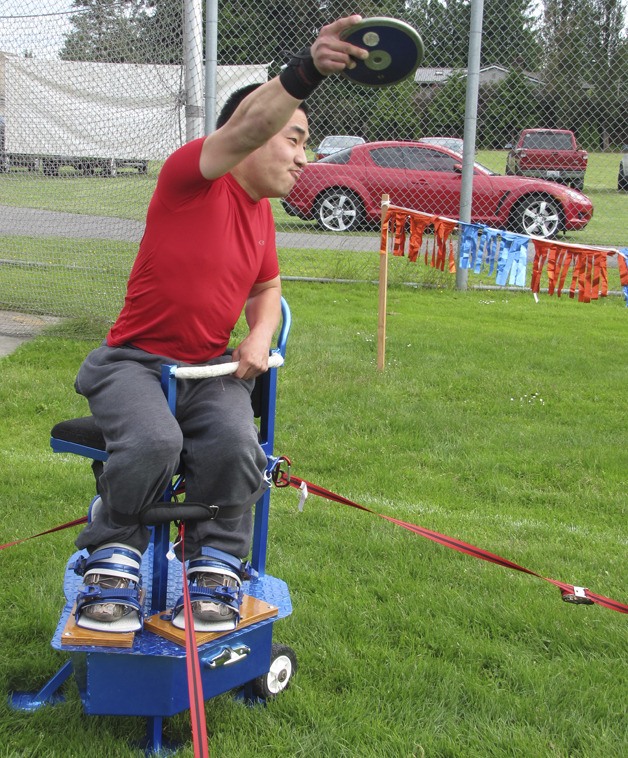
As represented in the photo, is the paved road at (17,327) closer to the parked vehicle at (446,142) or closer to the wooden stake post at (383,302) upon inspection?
the wooden stake post at (383,302)

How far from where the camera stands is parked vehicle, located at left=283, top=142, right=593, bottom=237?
1024 cm

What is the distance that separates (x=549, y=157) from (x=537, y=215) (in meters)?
0.68

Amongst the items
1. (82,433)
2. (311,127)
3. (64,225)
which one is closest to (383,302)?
(64,225)

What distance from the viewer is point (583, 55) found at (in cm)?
938

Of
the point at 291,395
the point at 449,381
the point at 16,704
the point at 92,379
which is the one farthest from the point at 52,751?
the point at 449,381

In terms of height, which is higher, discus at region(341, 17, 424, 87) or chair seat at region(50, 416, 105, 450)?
discus at region(341, 17, 424, 87)

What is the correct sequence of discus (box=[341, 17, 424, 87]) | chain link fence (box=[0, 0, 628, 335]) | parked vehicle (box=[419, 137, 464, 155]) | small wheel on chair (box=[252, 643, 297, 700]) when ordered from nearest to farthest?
discus (box=[341, 17, 424, 87]), small wheel on chair (box=[252, 643, 297, 700]), chain link fence (box=[0, 0, 628, 335]), parked vehicle (box=[419, 137, 464, 155])

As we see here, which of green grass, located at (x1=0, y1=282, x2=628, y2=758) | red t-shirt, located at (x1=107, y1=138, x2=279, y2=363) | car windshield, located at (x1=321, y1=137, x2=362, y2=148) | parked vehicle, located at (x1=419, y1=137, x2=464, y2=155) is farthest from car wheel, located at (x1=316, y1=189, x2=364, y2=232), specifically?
red t-shirt, located at (x1=107, y1=138, x2=279, y2=363)

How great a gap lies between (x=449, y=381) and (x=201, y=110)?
9.23 feet

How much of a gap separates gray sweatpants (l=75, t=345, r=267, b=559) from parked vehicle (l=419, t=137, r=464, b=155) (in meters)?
8.17

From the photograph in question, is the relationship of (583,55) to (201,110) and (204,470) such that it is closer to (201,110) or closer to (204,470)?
(201,110)

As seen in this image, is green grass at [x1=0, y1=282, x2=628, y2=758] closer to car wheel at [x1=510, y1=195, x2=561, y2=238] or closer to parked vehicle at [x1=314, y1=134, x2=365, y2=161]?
car wheel at [x1=510, y1=195, x2=561, y2=238]

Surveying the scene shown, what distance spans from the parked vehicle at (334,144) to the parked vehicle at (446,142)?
75 centimetres

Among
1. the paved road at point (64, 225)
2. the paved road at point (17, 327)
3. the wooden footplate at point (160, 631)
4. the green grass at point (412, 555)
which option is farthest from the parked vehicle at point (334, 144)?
the wooden footplate at point (160, 631)
